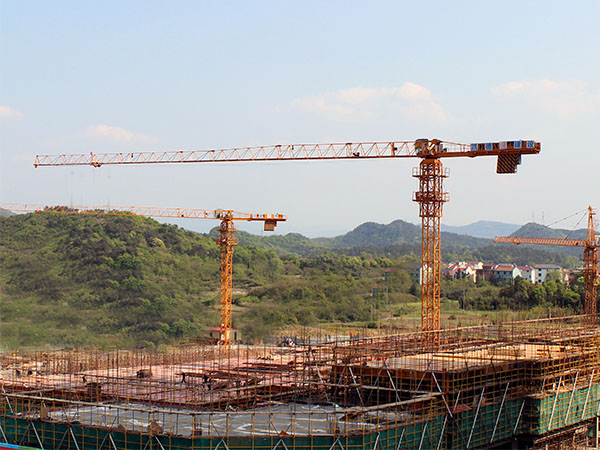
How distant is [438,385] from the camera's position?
1387 inches

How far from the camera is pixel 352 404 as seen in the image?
3709cm

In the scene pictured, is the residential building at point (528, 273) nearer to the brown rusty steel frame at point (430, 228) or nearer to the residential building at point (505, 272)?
the residential building at point (505, 272)

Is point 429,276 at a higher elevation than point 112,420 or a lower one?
higher

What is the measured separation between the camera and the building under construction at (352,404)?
3114 cm

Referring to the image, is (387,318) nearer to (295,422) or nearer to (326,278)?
(326,278)

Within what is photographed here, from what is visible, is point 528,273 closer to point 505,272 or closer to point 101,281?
point 505,272

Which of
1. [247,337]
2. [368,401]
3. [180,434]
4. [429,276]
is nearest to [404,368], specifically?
[368,401]

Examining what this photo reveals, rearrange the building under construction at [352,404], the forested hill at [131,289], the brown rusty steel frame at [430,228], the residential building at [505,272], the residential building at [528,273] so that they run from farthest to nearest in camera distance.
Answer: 1. the residential building at [528,273]
2. the residential building at [505,272]
3. the forested hill at [131,289]
4. the brown rusty steel frame at [430,228]
5. the building under construction at [352,404]

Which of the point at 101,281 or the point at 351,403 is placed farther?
the point at 101,281

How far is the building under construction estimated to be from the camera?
31.1m

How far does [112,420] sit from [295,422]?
25.1 feet

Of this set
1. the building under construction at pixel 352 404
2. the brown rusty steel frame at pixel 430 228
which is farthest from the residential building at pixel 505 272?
the building under construction at pixel 352 404

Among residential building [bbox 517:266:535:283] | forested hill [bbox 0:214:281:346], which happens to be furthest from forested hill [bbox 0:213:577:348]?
residential building [bbox 517:266:535:283]

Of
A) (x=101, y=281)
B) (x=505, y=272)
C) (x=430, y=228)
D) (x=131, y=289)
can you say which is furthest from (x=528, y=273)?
(x=430, y=228)
